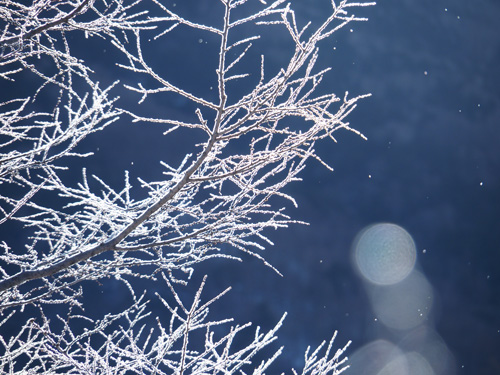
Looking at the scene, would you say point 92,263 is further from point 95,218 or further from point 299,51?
point 299,51

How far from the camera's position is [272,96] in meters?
2.50

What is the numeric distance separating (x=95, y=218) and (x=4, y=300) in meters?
1.18

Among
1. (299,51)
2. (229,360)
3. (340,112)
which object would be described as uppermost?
(299,51)

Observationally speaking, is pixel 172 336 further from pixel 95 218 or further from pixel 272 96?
pixel 272 96

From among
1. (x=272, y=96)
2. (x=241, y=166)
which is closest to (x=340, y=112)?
(x=272, y=96)

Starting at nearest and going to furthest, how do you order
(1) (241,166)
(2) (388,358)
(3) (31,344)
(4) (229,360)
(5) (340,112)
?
(5) (340,112) < (1) (241,166) < (4) (229,360) < (3) (31,344) < (2) (388,358)

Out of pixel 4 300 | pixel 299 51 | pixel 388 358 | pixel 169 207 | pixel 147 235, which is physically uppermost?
pixel 299 51

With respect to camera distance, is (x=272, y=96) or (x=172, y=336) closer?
(x=272, y=96)

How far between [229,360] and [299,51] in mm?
2095

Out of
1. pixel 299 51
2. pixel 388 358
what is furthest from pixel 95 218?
pixel 388 358

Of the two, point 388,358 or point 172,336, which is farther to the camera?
point 388,358

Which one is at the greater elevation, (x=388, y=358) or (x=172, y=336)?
(x=172, y=336)

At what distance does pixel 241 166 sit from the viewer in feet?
8.84

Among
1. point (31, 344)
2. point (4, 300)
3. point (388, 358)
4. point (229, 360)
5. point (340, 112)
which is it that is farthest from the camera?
point (388, 358)
